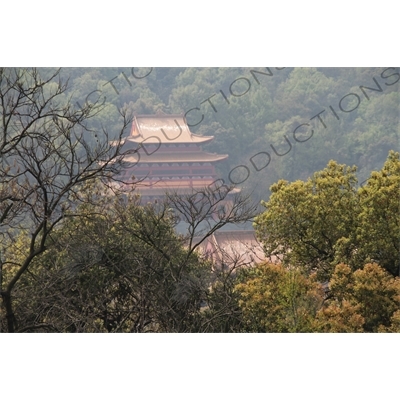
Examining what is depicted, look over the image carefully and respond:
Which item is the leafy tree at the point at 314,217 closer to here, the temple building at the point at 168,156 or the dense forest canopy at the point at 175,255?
the dense forest canopy at the point at 175,255

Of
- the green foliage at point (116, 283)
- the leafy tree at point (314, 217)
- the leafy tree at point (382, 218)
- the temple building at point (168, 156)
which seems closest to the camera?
the green foliage at point (116, 283)

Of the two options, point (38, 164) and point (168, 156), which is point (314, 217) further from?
point (168, 156)

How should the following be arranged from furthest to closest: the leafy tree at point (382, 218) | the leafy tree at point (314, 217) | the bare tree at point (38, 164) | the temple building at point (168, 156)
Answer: the temple building at point (168, 156) → the leafy tree at point (314, 217) → the leafy tree at point (382, 218) → the bare tree at point (38, 164)

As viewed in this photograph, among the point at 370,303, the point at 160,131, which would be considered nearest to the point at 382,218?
the point at 370,303

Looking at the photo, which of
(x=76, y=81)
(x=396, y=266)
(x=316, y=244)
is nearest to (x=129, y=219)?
(x=316, y=244)

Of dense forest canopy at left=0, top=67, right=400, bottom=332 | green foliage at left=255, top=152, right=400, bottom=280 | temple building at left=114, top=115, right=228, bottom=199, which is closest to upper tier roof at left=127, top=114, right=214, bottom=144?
temple building at left=114, top=115, right=228, bottom=199

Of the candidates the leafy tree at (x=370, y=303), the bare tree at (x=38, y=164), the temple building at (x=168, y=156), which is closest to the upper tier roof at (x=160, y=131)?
the temple building at (x=168, y=156)

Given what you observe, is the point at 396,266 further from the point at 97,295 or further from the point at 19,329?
the point at 19,329
